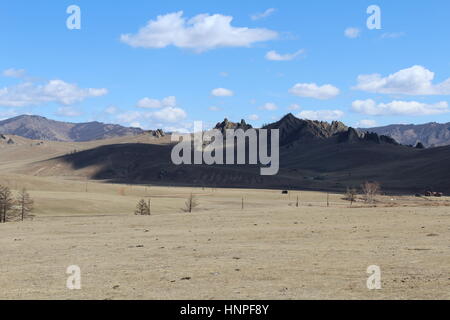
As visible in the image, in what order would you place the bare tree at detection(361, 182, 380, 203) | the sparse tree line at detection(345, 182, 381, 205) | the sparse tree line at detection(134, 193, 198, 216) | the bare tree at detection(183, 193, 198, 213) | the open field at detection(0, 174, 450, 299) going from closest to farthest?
the open field at detection(0, 174, 450, 299)
the sparse tree line at detection(134, 193, 198, 216)
the bare tree at detection(183, 193, 198, 213)
the sparse tree line at detection(345, 182, 381, 205)
the bare tree at detection(361, 182, 380, 203)

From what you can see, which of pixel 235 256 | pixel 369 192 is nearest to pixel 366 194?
pixel 369 192

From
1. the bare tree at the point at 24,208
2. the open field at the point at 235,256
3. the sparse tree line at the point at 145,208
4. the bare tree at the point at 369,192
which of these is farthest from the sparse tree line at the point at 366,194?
the open field at the point at 235,256

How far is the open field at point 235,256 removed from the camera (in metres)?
19.5

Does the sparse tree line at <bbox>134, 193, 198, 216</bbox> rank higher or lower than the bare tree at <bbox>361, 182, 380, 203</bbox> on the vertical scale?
lower

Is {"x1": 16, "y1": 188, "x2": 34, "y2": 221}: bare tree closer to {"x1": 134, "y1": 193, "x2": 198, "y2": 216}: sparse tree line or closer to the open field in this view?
{"x1": 134, "y1": 193, "x2": 198, "y2": 216}: sparse tree line

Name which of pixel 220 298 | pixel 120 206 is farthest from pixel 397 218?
pixel 120 206

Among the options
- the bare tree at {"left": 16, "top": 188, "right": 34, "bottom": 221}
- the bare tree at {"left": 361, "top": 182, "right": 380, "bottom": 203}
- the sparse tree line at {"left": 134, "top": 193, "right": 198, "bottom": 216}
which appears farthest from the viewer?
the bare tree at {"left": 361, "top": 182, "right": 380, "bottom": 203}

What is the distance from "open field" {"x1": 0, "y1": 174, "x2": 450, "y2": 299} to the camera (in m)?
19.5

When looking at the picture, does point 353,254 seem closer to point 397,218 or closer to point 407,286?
point 407,286

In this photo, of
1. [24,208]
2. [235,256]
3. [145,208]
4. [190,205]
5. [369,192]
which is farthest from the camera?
[369,192]

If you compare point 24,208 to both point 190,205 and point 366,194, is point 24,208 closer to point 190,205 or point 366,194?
point 190,205

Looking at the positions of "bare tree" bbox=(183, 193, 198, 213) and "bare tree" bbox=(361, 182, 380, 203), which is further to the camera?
"bare tree" bbox=(361, 182, 380, 203)

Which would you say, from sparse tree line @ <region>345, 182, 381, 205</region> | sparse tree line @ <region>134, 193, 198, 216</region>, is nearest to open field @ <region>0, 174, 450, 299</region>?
sparse tree line @ <region>134, 193, 198, 216</region>

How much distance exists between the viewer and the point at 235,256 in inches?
1118
